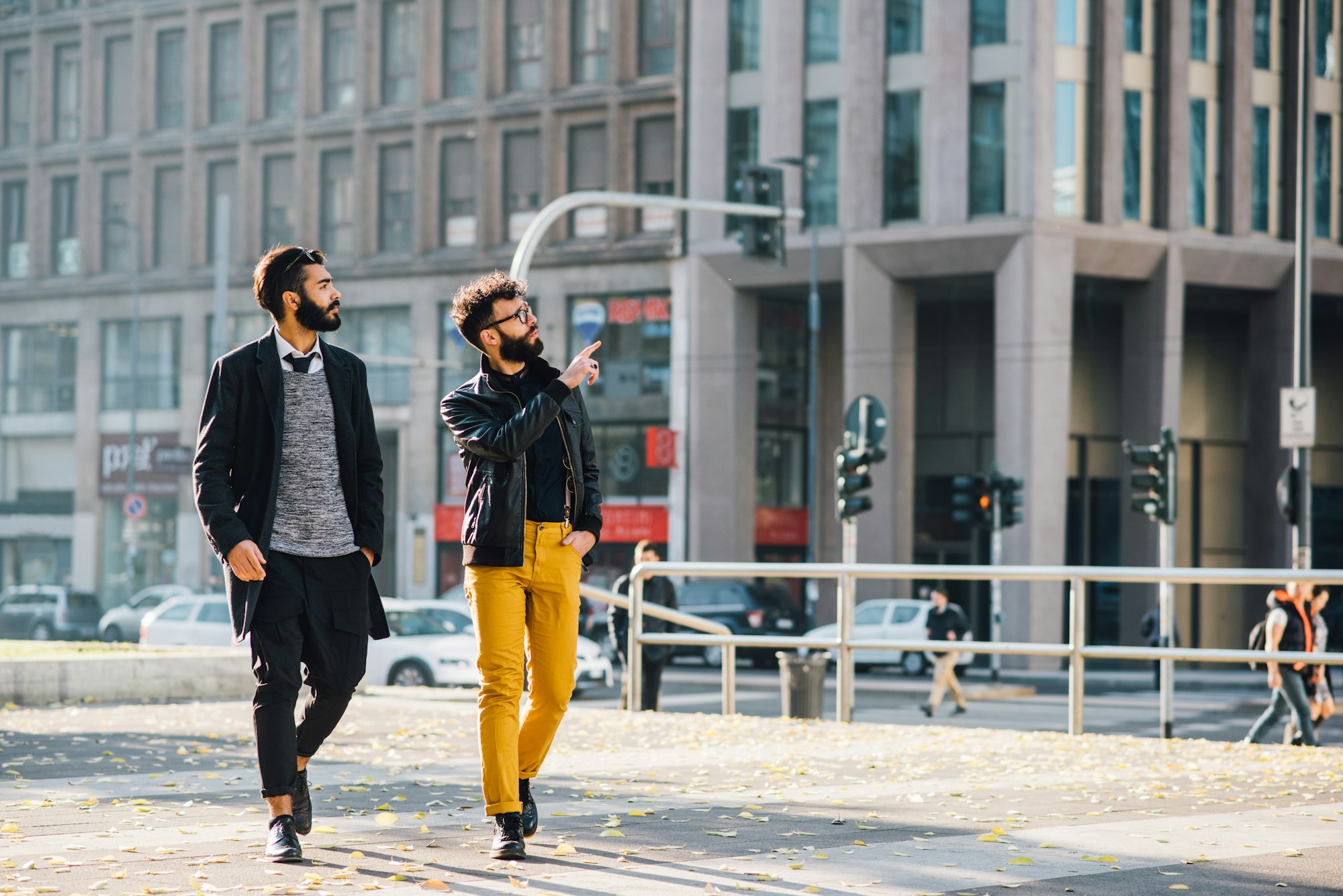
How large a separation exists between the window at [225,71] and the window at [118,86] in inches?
105

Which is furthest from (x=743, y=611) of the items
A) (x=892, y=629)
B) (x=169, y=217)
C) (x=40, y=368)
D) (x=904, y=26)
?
(x=40, y=368)

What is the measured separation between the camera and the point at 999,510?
1155 inches

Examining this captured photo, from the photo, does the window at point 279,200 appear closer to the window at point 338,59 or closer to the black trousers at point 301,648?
the window at point 338,59

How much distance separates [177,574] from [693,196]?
58.5 ft

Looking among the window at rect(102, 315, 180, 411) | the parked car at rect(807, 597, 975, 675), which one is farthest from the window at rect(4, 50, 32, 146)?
the parked car at rect(807, 597, 975, 675)

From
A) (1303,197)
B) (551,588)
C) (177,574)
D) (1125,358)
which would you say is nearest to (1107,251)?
(1125,358)

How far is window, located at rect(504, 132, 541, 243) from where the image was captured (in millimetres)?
43844

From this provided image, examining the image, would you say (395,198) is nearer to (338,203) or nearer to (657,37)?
(338,203)

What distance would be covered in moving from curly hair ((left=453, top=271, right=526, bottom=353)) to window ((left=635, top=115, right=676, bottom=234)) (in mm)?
36055

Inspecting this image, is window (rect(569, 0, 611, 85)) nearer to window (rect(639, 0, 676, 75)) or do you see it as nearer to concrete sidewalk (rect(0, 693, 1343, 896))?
window (rect(639, 0, 676, 75))

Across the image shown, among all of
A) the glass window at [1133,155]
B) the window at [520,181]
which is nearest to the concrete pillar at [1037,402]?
the glass window at [1133,155]

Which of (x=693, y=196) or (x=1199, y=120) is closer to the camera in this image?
(x=1199, y=120)

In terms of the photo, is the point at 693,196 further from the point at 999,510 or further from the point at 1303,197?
the point at 1303,197

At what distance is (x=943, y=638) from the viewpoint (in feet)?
72.2
